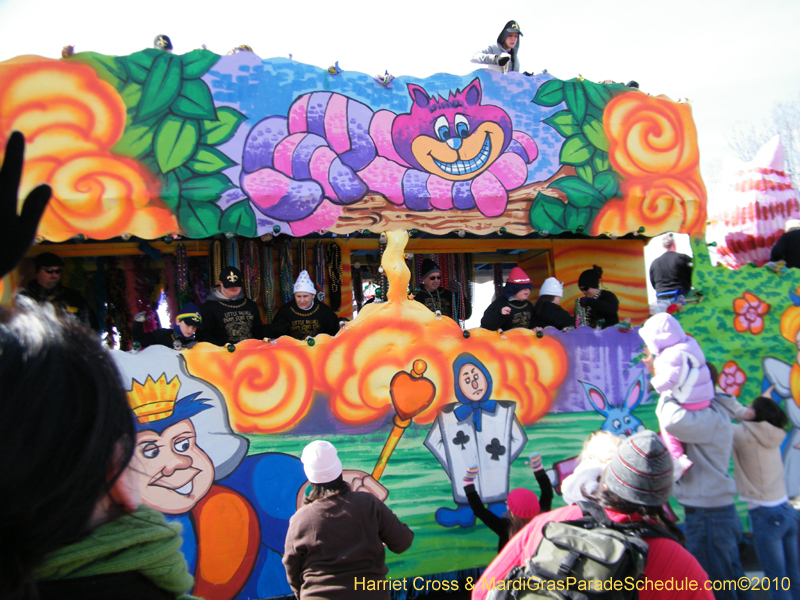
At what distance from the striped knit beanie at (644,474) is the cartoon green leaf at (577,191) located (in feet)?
11.8

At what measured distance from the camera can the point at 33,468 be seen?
2.36 ft

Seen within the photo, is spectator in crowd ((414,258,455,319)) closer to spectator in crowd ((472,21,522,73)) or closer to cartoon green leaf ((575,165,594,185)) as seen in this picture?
cartoon green leaf ((575,165,594,185))

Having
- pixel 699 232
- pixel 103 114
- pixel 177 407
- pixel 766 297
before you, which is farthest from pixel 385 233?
pixel 766 297

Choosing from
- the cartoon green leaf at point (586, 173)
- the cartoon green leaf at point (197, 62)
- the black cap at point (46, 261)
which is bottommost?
the black cap at point (46, 261)

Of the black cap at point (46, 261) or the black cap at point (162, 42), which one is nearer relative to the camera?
the black cap at point (162, 42)

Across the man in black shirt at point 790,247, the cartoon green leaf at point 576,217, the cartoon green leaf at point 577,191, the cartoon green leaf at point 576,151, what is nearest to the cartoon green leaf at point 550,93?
the cartoon green leaf at point 576,151

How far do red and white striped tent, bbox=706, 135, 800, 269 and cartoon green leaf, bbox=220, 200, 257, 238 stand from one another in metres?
5.16

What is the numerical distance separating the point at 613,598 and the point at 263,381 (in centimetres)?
305

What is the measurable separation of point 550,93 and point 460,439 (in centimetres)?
333

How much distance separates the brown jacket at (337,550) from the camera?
2.43 m

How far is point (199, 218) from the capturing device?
4391 millimetres

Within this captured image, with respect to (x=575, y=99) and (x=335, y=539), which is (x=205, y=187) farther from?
(x=575, y=99)

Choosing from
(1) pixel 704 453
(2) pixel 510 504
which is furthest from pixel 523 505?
(1) pixel 704 453

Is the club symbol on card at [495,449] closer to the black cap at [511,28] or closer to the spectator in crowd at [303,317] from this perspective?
the spectator in crowd at [303,317]
